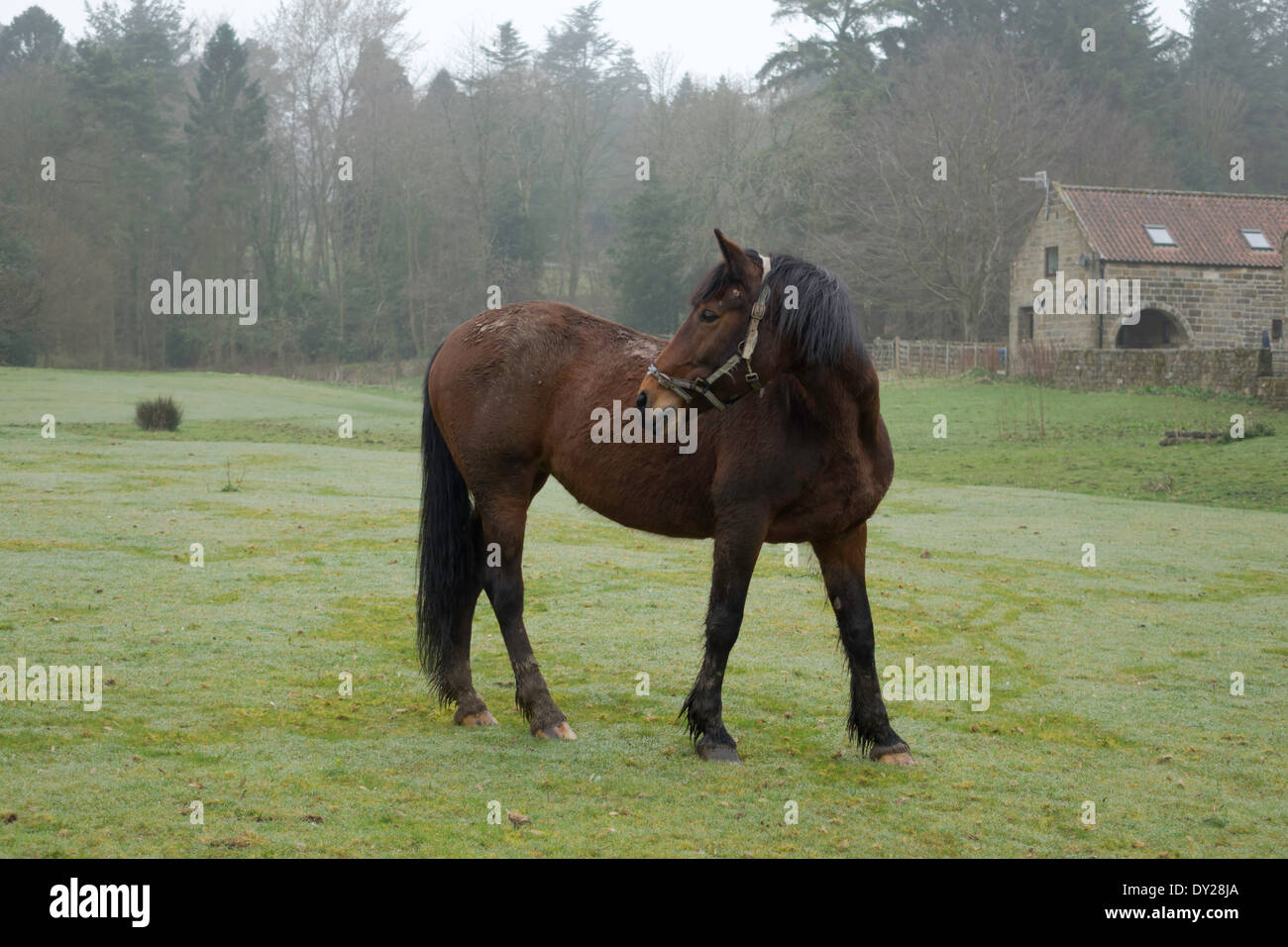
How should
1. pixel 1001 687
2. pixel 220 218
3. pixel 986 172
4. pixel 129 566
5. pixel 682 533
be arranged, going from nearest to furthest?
pixel 682 533 → pixel 1001 687 → pixel 129 566 → pixel 986 172 → pixel 220 218

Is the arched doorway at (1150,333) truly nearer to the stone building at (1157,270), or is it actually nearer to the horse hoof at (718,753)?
the stone building at (1157,270)

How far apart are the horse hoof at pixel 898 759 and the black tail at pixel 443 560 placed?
2296 mm

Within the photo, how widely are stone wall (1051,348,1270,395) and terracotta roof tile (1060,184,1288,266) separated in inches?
362

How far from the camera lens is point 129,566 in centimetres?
1027

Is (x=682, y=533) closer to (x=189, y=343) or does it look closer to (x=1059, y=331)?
(x=1059, y=331)

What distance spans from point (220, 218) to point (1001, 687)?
51.8 metres

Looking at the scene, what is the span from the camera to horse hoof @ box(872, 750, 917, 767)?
5641 mm

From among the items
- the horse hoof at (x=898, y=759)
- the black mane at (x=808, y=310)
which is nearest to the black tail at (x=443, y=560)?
the black mane at (x=808, y=310)

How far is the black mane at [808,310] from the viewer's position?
17.7 ft

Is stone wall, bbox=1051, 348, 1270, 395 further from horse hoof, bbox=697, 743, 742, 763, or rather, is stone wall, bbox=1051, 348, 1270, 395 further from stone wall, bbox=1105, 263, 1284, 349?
horse hoof, bbox=697, 743, 742, 763

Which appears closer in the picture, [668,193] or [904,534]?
[904,534]

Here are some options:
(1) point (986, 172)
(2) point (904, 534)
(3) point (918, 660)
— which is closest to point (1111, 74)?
(1) point (986, 172)

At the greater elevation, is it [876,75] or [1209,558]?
[876,75]

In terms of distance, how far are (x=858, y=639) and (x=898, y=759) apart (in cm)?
60
